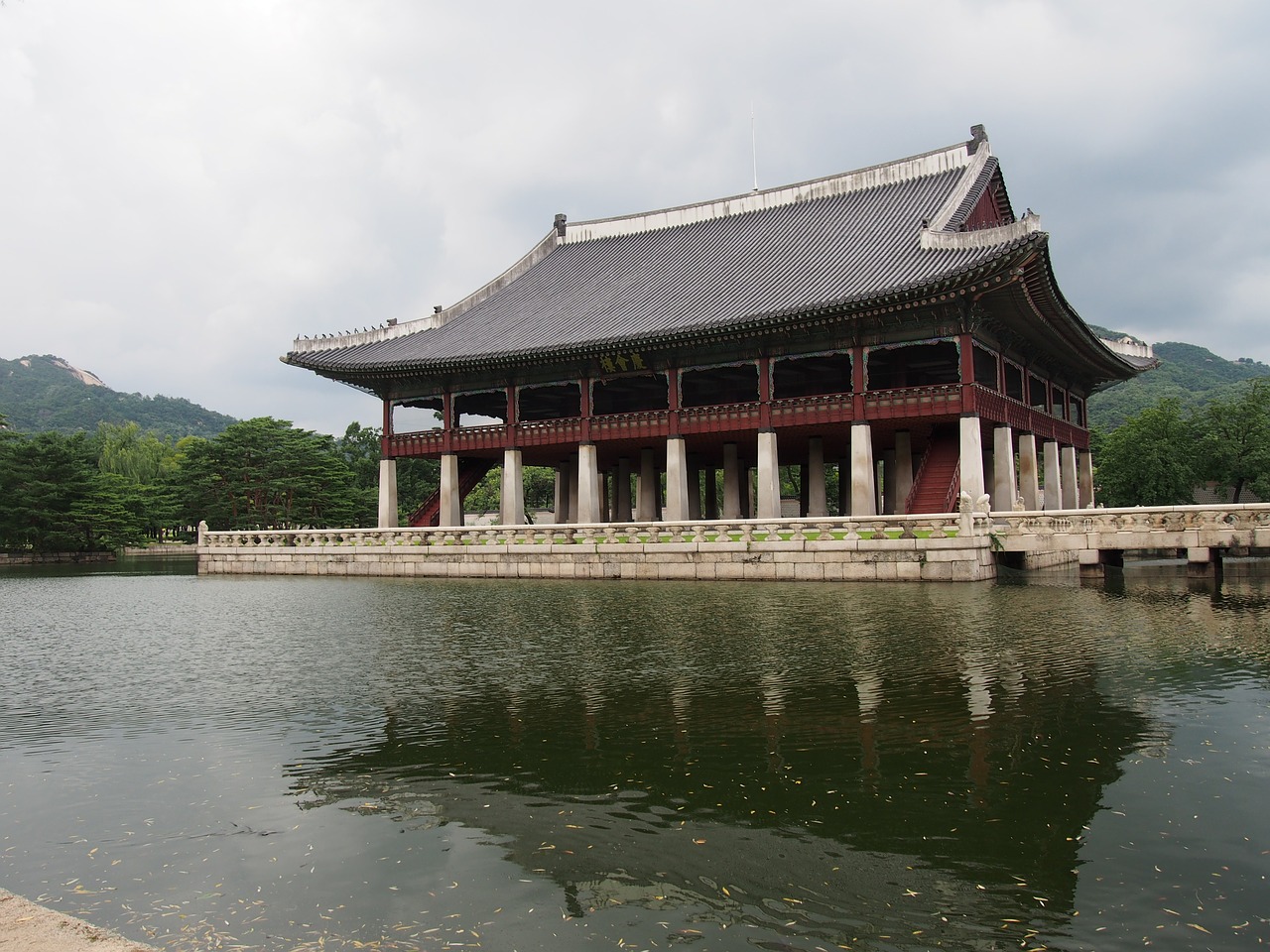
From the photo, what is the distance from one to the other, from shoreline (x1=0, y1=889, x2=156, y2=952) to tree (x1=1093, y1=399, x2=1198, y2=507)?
56.5 m

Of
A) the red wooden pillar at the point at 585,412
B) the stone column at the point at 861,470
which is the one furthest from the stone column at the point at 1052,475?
the red wooden pillar at the point at 585,412

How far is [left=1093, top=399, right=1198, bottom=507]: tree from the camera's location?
5106cm

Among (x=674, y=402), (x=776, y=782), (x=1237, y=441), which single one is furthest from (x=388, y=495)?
(x=1237, y=441)

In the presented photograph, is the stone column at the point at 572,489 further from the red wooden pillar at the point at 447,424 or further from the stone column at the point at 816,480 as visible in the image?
the stone column at the point at 816,480

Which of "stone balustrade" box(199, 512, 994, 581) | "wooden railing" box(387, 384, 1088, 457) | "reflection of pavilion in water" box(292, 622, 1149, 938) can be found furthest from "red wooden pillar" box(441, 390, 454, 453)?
"reflection of pavilion in water" box(292, 622, 1149, 938)

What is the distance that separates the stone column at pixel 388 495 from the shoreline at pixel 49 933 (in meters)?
42.2

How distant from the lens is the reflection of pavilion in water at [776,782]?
6168mm

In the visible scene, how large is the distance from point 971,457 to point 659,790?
1098 inches

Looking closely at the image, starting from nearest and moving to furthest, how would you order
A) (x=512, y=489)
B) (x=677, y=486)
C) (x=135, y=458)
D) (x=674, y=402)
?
(x=677, y=486) → (x=674, y=402) → (x=512, y=489) → (x=135, y=458)

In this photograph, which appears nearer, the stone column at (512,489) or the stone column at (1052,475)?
the stone column at (512,489)

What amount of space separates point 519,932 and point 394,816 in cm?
245

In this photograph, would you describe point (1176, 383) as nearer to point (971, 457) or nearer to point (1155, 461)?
point (1155, 461)

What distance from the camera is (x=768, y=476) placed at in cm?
3731

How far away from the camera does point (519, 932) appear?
552 cm
